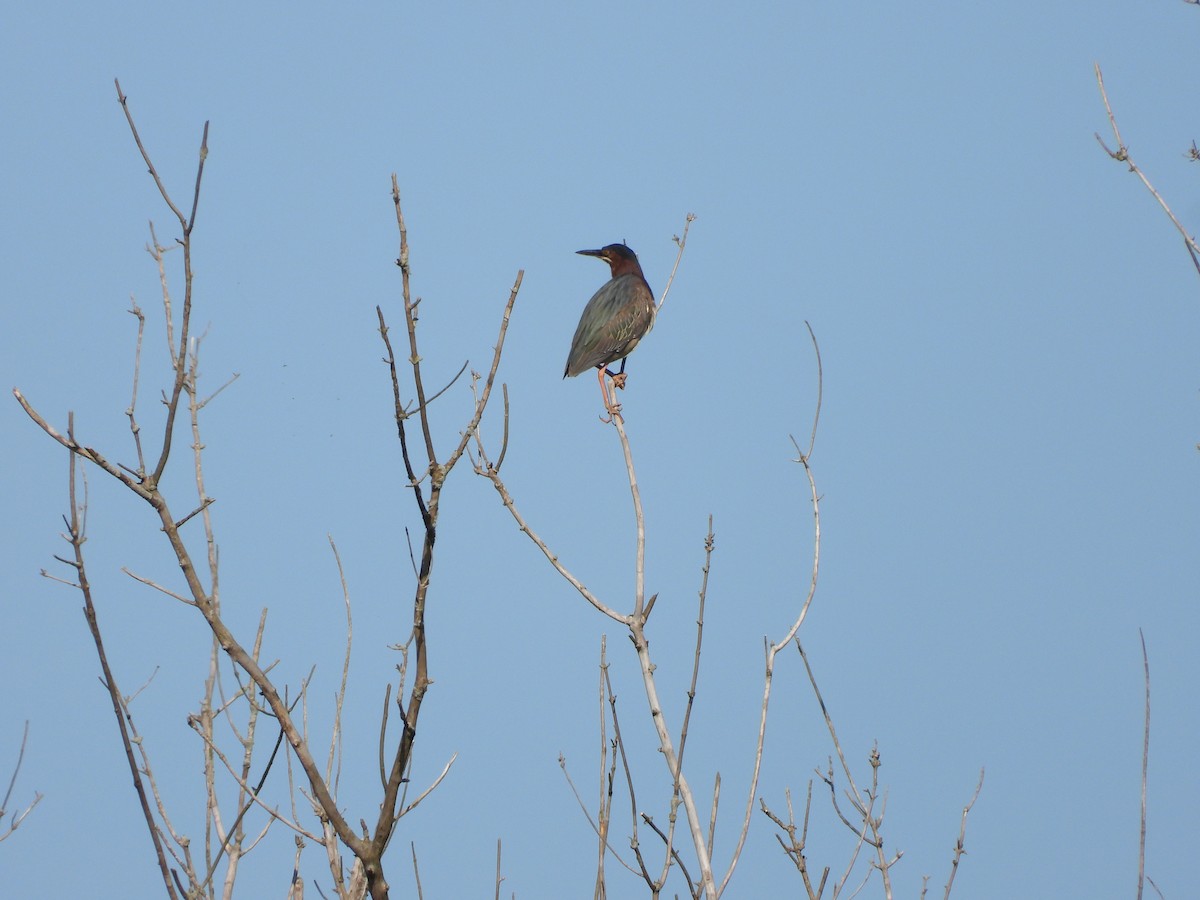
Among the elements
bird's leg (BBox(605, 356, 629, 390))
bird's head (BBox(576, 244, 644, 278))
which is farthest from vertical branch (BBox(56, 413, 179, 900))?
bird's head (BBox(576, 244, 644, 278))

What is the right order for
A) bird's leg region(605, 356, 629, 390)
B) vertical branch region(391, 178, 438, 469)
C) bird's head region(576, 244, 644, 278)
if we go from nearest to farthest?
vertical branch region(391, 178, 438, 469)
bird's leg region(605, 356, 629, 390)
bird's head region(576, 244, 644, 278)

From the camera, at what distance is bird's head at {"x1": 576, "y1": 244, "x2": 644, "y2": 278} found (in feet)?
35.0

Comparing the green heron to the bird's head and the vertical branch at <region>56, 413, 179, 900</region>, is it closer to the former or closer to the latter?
the bird's head

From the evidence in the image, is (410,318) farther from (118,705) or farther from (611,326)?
(611,326)

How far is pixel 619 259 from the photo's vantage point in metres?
10.8

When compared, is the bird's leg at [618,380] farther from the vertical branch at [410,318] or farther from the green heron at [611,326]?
the vertical branch at [410,318]

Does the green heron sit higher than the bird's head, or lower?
lower

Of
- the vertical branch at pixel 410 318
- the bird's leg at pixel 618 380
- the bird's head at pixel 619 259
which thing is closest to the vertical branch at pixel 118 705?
the vertical branch at pixel 410 318

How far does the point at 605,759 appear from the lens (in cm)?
400

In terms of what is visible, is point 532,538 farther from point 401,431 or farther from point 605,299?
point 605,299

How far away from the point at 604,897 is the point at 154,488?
7.03 feet

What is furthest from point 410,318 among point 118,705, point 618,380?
point 618,380

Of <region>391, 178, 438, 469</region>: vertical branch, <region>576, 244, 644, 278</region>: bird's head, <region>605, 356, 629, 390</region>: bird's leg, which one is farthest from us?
<region>576, 244, 644, 278</region>: bird's head

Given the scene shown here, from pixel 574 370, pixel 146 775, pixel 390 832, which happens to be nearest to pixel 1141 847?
pixel 390 832
